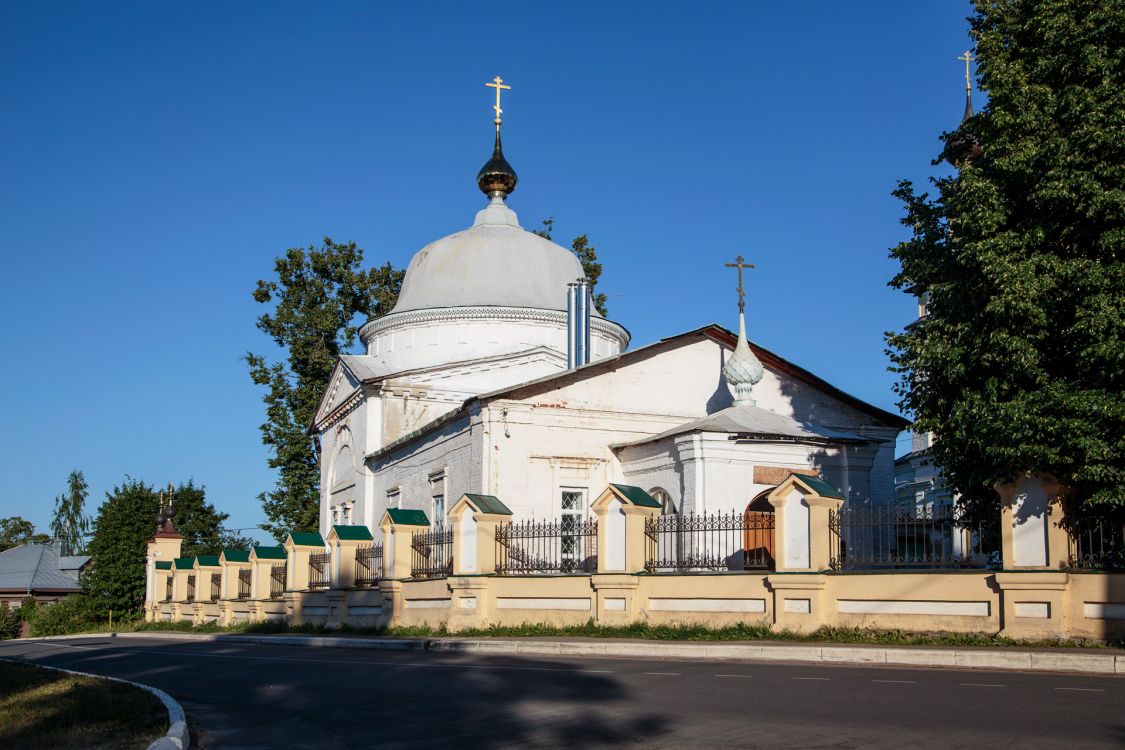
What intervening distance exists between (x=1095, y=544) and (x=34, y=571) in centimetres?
5441

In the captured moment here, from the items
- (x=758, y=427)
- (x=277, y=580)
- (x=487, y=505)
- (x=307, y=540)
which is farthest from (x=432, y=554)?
(x=277, y=580)

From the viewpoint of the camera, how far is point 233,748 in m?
8.16

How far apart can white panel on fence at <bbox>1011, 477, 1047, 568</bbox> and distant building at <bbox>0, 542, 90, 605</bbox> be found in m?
48.7

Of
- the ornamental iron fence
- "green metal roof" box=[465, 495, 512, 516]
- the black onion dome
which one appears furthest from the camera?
the black onion dome

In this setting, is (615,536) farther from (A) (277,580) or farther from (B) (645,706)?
(A) (277,580)

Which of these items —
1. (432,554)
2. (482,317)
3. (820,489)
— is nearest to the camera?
(820,489)

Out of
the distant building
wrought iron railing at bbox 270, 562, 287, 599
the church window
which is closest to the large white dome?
the church window

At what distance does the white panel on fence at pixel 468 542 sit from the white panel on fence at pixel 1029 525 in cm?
914

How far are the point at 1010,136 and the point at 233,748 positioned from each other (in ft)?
43.5

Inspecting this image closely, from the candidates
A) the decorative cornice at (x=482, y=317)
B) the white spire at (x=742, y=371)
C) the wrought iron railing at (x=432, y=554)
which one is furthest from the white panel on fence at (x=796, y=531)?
the decorative cornice at (x=482, y=317)

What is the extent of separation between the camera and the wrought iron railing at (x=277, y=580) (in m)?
28.0

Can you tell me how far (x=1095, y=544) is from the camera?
13844 mm

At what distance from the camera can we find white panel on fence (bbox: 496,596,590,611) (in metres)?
18.3

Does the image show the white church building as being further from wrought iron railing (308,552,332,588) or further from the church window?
wrought iron railing (308,552,332,588)
